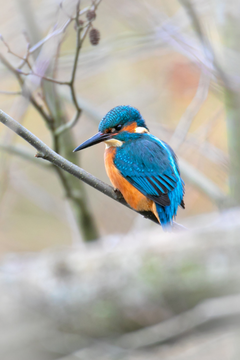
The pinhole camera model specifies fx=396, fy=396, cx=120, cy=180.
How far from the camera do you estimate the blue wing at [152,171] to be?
2.55 m

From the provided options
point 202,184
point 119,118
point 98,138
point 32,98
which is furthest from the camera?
point 202,184

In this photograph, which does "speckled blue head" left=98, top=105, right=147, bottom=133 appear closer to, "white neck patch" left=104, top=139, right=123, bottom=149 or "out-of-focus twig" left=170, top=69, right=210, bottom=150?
"white neck patch" left=104, top=139, right=123, bottom=149

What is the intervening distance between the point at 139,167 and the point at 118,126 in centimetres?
35

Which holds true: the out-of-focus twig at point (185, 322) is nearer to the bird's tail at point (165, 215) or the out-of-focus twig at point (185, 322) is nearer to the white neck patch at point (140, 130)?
the bird's tail at point (165, 215)

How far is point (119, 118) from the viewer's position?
2783 millimetres

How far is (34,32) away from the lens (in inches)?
130

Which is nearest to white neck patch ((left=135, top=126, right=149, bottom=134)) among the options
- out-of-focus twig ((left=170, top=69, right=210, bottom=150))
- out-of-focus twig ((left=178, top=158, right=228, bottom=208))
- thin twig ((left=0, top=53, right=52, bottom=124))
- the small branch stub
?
out-of-focus twig ((left=170, top=69, right=210, bottom=150))

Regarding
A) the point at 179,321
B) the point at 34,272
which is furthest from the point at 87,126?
the point at 179,321

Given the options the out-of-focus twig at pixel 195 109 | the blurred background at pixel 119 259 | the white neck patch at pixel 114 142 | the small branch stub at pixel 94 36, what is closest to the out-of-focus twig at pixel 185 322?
the blurred background at pixel 119 259

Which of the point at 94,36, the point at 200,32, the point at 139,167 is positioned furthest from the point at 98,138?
the point at 200,32

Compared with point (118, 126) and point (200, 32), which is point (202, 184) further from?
point (200, 32)

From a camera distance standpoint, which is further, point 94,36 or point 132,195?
point 132,195

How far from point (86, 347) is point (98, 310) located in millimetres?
253

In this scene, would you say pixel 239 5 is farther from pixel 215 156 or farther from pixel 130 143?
pixel 130 143
